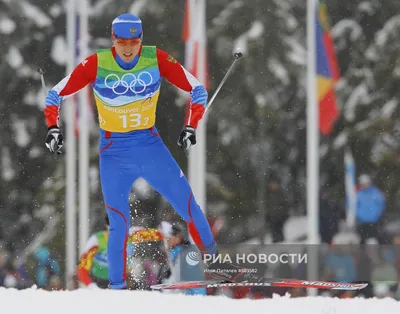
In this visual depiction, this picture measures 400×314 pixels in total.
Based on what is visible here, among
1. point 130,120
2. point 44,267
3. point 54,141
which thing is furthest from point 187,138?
point 44,267

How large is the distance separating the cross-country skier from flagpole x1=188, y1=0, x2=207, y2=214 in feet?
4.99

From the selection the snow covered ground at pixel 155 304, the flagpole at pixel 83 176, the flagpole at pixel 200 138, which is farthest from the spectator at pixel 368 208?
the flagpole at pixel 83 176

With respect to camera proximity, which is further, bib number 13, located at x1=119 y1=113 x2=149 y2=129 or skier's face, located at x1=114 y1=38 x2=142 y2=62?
bib number 13, located at x1=119 y1=113 x2=149 y2=129

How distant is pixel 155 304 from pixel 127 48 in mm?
1429

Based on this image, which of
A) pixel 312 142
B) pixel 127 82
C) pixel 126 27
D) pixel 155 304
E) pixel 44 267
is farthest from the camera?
pixel 44 267

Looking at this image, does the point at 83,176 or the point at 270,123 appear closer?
the point at 83,176

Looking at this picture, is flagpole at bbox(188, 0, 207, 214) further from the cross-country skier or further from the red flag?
the cross-country skier

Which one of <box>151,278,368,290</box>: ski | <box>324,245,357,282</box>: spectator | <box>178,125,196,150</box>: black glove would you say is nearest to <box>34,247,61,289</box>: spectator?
<box>151,278,368,290</box>: ski

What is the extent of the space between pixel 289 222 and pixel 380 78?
1.40m

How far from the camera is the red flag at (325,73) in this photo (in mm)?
6582

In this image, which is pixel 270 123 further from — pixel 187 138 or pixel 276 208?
pixel 187 138

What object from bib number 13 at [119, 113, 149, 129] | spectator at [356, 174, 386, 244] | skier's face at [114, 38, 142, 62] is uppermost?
skier's face at [114, 38, 142, 62]

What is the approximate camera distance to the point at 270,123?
684 centimetres

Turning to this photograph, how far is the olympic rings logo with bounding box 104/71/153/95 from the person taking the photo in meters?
4.75
